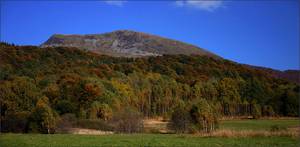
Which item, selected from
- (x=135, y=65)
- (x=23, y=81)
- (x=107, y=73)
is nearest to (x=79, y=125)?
(x=23, y=81)

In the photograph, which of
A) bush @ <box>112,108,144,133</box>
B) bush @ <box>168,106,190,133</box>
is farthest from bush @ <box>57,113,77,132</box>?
bush @ <box>168,106,190,133</box>

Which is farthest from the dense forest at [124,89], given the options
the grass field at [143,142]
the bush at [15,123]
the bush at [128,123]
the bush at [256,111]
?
the grass field at [143,142]

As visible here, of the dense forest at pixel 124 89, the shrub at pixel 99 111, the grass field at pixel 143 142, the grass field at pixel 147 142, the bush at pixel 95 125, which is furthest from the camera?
the shrub at pixel 99 111

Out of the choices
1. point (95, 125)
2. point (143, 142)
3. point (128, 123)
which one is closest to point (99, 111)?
point (95, 125)

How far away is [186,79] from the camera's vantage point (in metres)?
153

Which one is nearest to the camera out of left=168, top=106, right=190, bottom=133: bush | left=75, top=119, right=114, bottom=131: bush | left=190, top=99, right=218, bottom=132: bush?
left=168, top=106, right=190, bottom=133: bush

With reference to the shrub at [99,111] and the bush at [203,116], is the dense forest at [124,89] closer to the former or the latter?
the shrub at [99,111]

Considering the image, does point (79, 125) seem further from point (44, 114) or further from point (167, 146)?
point (167, 146)

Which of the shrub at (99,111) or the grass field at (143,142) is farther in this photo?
the shrub at (99,111)

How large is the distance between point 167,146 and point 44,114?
33.0 meters

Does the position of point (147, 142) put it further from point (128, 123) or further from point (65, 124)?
point (128, 123)

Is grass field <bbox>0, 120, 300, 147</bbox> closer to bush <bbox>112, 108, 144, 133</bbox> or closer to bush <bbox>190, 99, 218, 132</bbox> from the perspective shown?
bush <bbox>190, 99, 218, 132</bbox>

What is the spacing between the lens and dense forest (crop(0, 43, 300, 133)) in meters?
64.4

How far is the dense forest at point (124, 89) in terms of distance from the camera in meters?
64.4
